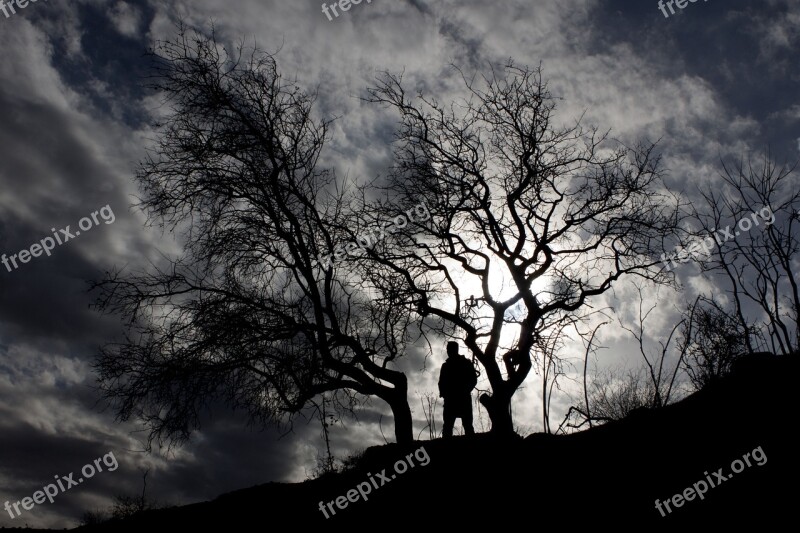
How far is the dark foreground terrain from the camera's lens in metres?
4.98

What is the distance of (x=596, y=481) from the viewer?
234 inches

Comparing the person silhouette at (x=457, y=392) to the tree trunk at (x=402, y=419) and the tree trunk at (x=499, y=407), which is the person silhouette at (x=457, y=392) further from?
the tree trunk at (x=402, y=419)

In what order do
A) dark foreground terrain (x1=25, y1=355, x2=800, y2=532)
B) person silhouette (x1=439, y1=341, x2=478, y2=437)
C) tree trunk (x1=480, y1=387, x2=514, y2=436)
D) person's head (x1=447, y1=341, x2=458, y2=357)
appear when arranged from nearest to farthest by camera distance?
dark foreground terrain (x1=25, y1=355, x2=800, y2=532)
person silhouette (x1=439, y1=341, x2=478, y2=437)
person's head (x1=447, y1=341, x2=458, y2=357)
tree trunk (x1=480, y1=387, x2=514, y2=436)

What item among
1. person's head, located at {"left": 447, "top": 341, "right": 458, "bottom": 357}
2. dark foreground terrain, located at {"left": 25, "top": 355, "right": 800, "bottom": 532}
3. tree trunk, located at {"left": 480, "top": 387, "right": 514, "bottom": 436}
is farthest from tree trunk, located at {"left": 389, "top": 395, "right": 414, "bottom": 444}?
dark foreground terrain, located at {"left": 25, "top": 355, "right": 800, "bottom": 532}

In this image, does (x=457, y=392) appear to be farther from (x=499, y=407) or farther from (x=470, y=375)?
(x=499, y=407)

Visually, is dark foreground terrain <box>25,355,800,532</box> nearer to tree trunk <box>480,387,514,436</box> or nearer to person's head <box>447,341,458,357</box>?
person's head <box>447,341,458,357</box>

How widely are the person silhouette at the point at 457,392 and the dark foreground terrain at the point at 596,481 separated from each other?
2.32 m

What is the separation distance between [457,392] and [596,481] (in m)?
4.73

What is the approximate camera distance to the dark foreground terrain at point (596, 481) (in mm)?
4984

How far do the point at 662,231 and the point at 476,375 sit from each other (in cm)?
582

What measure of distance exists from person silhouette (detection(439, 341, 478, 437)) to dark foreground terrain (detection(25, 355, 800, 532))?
2319mm

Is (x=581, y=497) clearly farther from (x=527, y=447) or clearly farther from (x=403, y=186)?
(x=403, y=186)

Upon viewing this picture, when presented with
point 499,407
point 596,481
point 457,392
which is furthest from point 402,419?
point 596,481

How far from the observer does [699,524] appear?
187 inches
